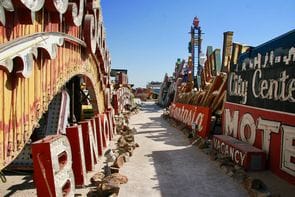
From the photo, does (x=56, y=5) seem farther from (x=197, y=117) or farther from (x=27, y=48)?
(x=197, y=117)

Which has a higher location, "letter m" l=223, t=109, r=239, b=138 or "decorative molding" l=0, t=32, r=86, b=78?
"decorative molding" l=0, t=32, r=86, b=78

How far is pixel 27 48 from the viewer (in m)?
4.57

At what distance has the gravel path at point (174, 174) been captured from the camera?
7398 millimetres

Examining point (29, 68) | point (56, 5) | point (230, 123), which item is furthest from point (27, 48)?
point (230, 123)

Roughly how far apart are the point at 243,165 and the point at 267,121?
1.36 metres

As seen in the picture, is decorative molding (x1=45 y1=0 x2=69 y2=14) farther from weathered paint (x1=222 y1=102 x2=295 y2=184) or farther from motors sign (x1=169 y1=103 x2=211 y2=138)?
motors sign (x1=169 y1=103 x2=211 y2=138)

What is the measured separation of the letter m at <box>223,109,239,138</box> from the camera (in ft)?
37.6

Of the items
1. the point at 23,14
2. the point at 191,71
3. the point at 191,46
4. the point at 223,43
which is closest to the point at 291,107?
the point at 23,14

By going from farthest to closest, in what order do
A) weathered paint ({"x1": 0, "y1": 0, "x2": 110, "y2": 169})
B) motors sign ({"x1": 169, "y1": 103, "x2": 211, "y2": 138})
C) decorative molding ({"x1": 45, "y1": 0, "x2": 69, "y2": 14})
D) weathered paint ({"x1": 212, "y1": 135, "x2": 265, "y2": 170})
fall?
motors sign ({"x1": 169, "y1": 103, "x2": 211, "y2": 138}) → weathered paint ({"x1": 212, "y1": 135, "x2": 265, "y2": 170}) → decorative molding ({"x1": 45, "y1": 0, "x2": 69, "y2": 14}) → weathered paint ({"x1": 0, "y1": 0, "x2": 110, "y2": 169})

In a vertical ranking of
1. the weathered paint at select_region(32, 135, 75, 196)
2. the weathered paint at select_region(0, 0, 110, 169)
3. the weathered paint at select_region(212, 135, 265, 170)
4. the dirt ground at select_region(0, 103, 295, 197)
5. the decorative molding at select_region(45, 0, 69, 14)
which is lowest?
the dirt ground at select_region(0, 103, 295, 197)

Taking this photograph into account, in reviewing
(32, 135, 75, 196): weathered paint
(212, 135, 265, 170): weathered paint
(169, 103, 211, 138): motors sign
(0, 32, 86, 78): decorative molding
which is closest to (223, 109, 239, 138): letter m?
(212, 135, 265, 170): weathered paint

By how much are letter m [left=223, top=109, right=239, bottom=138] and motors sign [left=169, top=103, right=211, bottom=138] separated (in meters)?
1.57

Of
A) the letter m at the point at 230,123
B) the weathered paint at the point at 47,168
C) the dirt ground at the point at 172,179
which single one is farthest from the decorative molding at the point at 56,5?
the letter m at the point at 230,123

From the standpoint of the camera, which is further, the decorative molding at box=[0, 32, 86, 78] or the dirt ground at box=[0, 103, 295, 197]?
the dirt ground at box=[0, 103, 295, 197]
